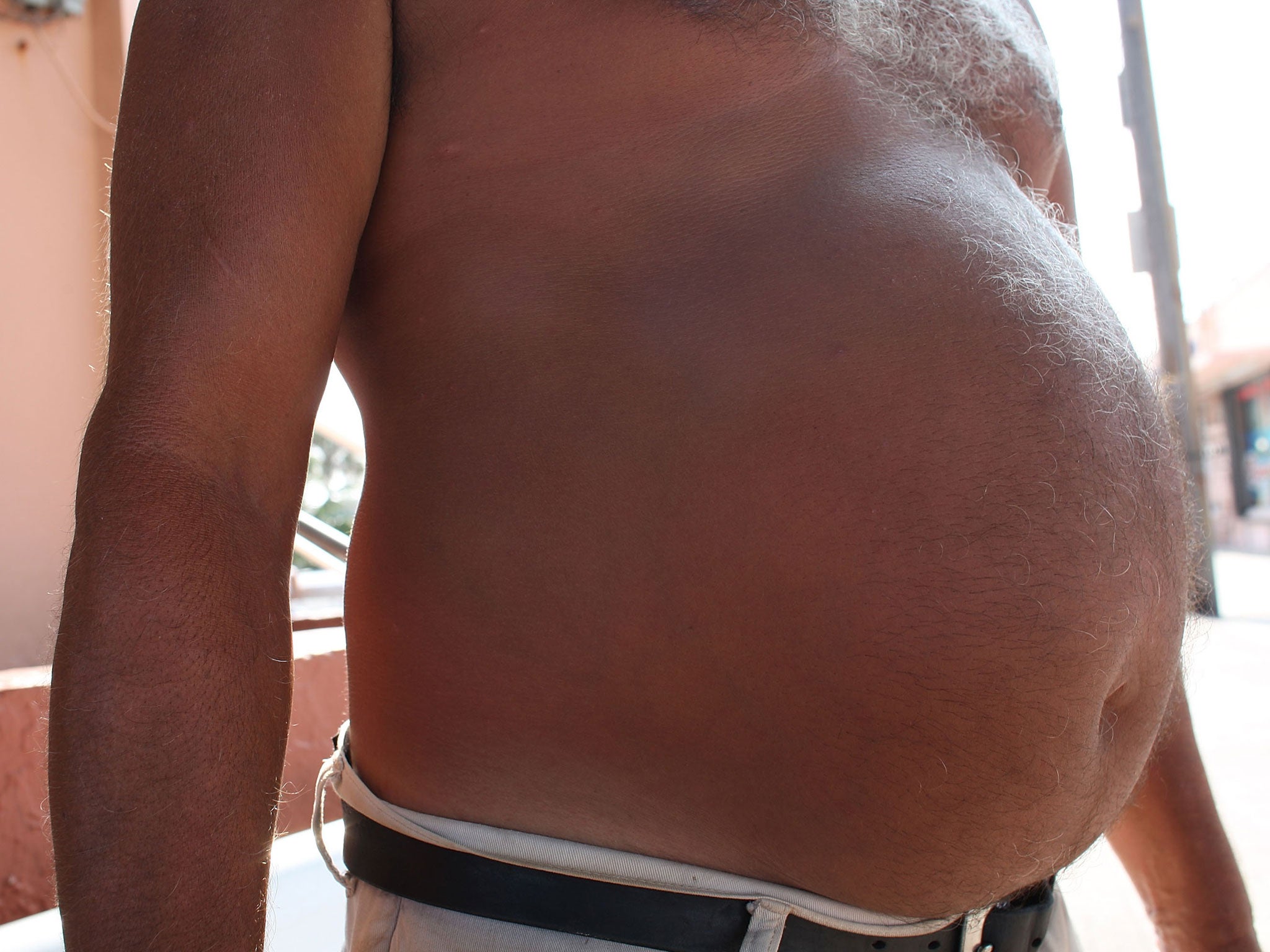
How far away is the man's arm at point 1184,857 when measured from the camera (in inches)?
31.0

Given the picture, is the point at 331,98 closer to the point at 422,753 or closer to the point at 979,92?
the point at 422,753

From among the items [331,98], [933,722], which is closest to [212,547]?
[331,98]

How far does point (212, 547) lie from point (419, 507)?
0.43ft

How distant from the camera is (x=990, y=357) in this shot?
1.81 feet

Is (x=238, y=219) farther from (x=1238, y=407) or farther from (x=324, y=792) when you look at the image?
(x=1238, y=407)

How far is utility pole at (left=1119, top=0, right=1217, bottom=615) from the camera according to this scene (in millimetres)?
4410

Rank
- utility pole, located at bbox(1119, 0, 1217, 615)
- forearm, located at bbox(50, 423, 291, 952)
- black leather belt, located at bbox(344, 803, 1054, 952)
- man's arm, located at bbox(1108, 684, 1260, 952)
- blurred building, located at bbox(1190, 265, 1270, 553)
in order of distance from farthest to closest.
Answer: blurred building, located at bbox(1190, 265, 1270, 553) < utility pole, located at bbox(1119, 0, 1217, 615) < man's arm, located at bbox(1108, 684, 1260, 952) < black leather belt, located at bbox(344, 803, 1054, 952) < forearm, located at bbox(50, 423, 291, 952)

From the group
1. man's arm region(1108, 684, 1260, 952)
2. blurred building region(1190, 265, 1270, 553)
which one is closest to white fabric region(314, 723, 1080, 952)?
man's arm region(1108, 684, 1260, 952)

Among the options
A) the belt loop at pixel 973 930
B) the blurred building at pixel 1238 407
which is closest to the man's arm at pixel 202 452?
the belt loop at pixel 973 930

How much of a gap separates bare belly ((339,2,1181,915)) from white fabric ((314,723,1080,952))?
10 mm

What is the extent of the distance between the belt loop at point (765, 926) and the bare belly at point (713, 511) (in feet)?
0.06

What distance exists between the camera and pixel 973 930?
0.55 m

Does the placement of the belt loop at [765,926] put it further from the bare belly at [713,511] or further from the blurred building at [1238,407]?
the blurred building at [1238,407]

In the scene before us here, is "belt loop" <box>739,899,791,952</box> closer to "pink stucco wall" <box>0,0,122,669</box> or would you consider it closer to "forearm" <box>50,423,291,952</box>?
"forearm" <box>50,423,291,952</box>
